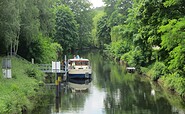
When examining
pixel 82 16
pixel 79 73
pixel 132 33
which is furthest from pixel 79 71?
pixel 82 16

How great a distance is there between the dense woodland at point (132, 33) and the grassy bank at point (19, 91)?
10.4 ft

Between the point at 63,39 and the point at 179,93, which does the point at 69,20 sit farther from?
the point at 179,93

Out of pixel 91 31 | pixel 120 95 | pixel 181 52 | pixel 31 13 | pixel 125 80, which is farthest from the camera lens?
pixel 91 31

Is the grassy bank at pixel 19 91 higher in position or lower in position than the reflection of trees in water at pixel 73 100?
higher

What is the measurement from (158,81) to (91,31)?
86.2 metres

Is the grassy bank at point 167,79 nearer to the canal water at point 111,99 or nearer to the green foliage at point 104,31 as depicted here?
the canal water at point 111,99

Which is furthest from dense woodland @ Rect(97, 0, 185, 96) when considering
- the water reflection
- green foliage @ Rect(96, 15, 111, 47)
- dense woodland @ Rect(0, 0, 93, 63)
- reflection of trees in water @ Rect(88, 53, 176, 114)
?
green foliage @ Rect(96, 15, 111, 47)

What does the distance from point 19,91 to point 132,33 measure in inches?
1118

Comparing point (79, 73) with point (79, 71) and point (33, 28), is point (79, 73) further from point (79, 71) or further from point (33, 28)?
point (33, 28)

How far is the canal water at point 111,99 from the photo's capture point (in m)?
24.6

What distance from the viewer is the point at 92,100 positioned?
95.2 feet

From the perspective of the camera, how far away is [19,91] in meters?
23.4

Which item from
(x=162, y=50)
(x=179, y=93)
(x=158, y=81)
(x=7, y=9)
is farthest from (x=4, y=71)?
(x=158, y=81)

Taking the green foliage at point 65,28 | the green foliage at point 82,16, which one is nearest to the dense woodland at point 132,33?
the green foliage at point 65,28
